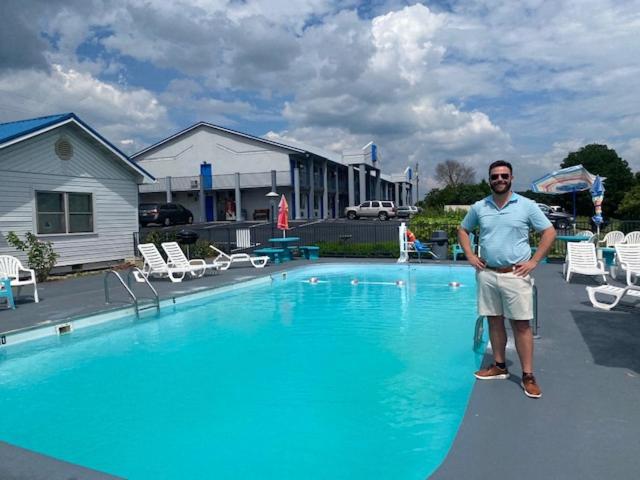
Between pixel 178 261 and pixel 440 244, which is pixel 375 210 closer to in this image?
pixel 440 244

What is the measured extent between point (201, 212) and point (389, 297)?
2907 cm

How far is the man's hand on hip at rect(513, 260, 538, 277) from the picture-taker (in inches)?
148

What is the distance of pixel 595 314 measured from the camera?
730 cm

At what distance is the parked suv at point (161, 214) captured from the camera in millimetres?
29234

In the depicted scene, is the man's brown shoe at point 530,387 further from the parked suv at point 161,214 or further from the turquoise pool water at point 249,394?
the parked suv at point 161,214

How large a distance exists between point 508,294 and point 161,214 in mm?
28282

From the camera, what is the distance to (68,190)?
14102mm

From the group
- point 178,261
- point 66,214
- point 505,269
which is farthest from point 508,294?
point 66,214

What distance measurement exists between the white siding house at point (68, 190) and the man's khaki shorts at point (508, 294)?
1232 centimetres

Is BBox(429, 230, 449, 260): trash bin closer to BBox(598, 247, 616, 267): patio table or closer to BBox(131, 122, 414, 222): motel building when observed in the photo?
BBox(598, 247, 616, 267): patio table

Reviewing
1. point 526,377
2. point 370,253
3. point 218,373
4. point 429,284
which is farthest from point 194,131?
point 526,377

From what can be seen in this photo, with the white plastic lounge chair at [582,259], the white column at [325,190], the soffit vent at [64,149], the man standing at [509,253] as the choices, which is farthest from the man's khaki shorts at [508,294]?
the white column at [325,190]

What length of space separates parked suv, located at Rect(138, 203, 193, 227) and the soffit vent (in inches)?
602

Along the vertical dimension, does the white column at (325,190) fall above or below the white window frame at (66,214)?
above
